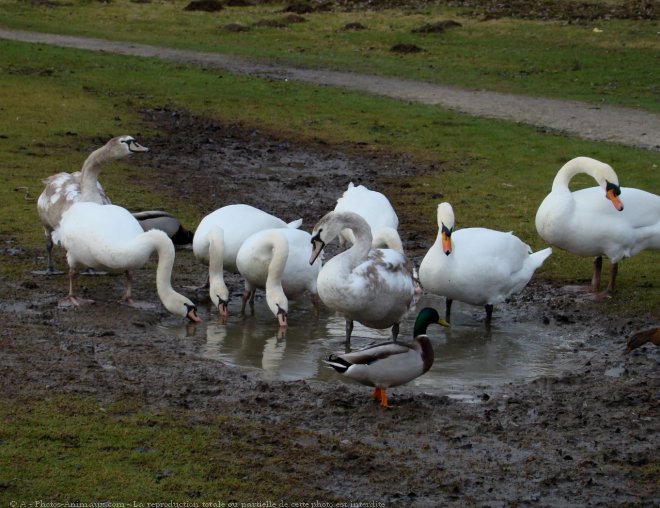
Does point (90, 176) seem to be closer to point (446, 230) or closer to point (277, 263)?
point (277, 263)

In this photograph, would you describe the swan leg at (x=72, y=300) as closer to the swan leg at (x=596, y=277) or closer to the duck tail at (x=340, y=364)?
the duck tail at (x=340, y=364)

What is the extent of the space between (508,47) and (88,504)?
23.7 meters

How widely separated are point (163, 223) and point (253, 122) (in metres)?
8.05

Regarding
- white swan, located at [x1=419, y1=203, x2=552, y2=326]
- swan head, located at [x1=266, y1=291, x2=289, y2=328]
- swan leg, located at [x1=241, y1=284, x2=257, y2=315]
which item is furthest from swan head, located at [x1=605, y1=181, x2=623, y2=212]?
swan leg, located at [x1=241, y1=284, x2=257, y2=315]

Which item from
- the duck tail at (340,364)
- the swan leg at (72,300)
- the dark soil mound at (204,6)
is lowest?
the swan leg at (72,300)

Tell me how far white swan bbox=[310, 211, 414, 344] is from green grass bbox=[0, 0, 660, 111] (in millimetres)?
12591

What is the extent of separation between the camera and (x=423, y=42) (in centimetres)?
2894

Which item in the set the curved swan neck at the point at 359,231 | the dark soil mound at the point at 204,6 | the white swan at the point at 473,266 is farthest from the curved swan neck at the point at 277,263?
the dark soil mound at the point at 204,6

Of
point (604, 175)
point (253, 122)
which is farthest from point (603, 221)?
point (253, 122)

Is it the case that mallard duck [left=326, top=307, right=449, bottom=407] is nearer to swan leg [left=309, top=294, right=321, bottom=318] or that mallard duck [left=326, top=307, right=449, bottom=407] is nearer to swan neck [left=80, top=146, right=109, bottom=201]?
swan leg [left=309, top=294, right=321, bottom=318]

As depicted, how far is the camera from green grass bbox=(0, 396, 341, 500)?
5.79 m

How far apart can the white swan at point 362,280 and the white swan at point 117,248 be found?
4.45ft

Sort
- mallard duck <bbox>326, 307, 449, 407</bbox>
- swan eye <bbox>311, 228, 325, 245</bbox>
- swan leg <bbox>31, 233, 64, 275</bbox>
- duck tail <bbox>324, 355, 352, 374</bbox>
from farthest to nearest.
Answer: swan leg <bbox>31, 233, 64, 275</bbox>, swan eye <bbox>311, 228, 325, 245</bbox>, duck tail <bbox>324, 355, 352, 374</bbox>, mallard duck <bbox>326, 307, 449, 407</bbox>

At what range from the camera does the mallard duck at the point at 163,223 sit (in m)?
11.6
